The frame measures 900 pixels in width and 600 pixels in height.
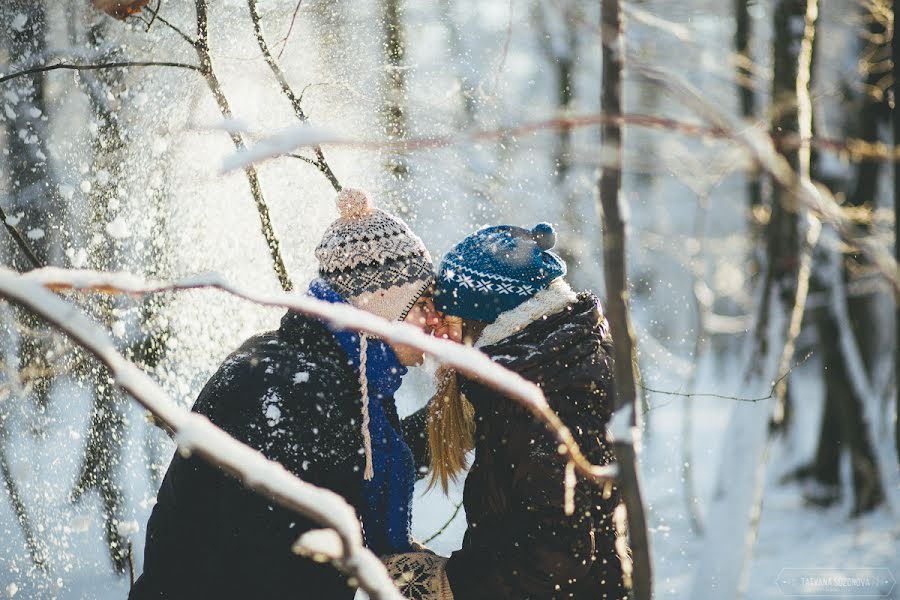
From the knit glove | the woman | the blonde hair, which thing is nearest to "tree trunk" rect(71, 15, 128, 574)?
the blonde hair

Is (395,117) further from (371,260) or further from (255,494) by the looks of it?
(255,494)

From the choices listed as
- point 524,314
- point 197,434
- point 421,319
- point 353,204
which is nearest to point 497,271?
point 524,314

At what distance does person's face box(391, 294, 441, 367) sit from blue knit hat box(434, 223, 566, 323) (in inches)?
2.3

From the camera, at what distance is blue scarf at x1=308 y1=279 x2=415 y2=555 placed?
2025 mm

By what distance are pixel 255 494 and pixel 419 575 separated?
1.92 ft

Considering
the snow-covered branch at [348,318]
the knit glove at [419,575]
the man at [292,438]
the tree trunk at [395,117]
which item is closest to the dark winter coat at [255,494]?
the man at [292,438]

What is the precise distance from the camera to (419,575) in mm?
2092

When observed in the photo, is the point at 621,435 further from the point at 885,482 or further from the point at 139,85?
the point at 885,482

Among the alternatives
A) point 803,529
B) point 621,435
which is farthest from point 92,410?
point 803,529

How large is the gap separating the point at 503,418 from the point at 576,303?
41cm

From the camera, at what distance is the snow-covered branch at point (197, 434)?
0.58m

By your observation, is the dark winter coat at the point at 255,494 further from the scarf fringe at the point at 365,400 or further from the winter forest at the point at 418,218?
the winter forest at the point at 418,218

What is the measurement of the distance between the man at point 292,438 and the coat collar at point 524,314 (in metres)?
0.25

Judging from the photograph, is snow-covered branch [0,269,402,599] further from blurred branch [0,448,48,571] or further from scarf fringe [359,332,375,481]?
blurred branch [0,448,48,571]
